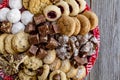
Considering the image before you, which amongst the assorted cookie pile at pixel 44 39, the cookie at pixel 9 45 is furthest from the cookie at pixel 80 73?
the cookie at pixel 9 45

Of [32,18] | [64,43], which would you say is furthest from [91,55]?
[32,18]

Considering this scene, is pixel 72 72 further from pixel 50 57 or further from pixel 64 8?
pixel 64 8

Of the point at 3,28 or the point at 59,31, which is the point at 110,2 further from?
the point at 3,28

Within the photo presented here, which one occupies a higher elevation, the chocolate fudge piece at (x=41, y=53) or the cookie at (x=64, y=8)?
the cookie at (x=64, y=8)

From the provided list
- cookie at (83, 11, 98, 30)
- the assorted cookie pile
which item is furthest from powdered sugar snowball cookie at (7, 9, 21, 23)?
cookie at (83, 11, 98, 30)

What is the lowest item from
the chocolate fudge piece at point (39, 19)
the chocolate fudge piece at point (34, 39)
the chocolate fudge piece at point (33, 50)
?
the chocolate fudge piece at point (33, 50)

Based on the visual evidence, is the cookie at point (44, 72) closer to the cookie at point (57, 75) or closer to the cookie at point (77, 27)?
the cookie at point (57, 75)
